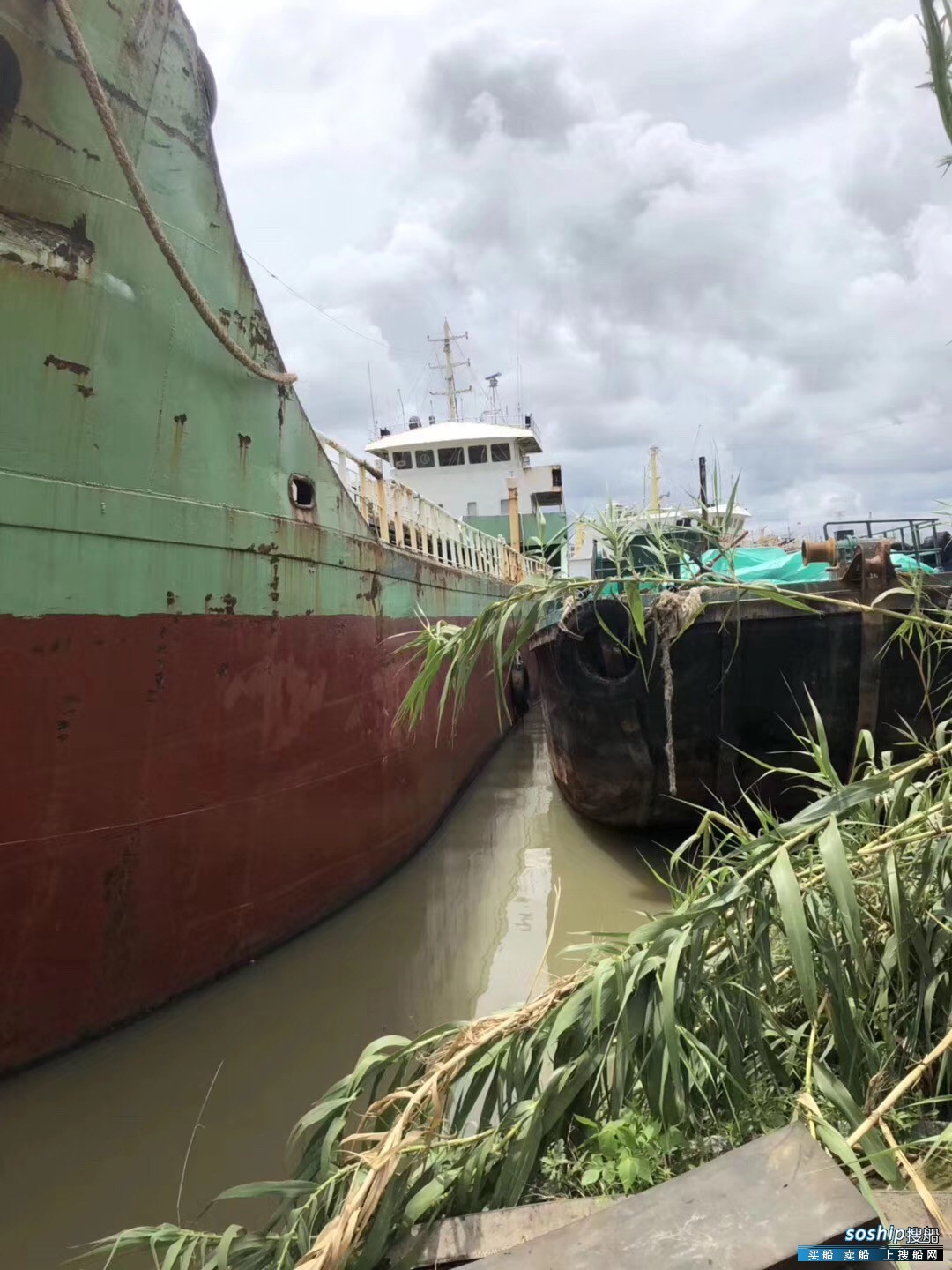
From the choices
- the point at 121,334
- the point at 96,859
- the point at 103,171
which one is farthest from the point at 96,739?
the point at 103,171

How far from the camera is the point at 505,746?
11.0m

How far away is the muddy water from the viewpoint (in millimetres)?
2479

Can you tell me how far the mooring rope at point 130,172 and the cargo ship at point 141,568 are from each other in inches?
0.5

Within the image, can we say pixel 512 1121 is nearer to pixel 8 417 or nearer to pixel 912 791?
pixel 912 791

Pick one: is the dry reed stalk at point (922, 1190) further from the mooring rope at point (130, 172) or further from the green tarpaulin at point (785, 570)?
the green tarpaulin at point (785, 570)

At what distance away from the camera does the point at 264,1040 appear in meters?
3.28

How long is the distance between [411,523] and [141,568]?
3.41 meters

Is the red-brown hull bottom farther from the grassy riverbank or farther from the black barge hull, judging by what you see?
the black barge hull

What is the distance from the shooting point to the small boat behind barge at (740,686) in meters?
4.47

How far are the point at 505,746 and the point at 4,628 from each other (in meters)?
8.72

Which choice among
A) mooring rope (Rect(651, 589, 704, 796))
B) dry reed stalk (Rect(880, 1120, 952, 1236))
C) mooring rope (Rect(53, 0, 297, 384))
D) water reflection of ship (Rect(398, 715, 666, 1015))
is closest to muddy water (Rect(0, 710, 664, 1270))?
water reflection of ship (Rect(398, 715, 666, 1015))

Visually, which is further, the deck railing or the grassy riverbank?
the deck railing

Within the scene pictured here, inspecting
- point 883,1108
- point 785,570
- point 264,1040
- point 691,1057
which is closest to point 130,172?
point 691,1057

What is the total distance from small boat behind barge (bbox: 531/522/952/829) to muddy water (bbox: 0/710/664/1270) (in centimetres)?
91
